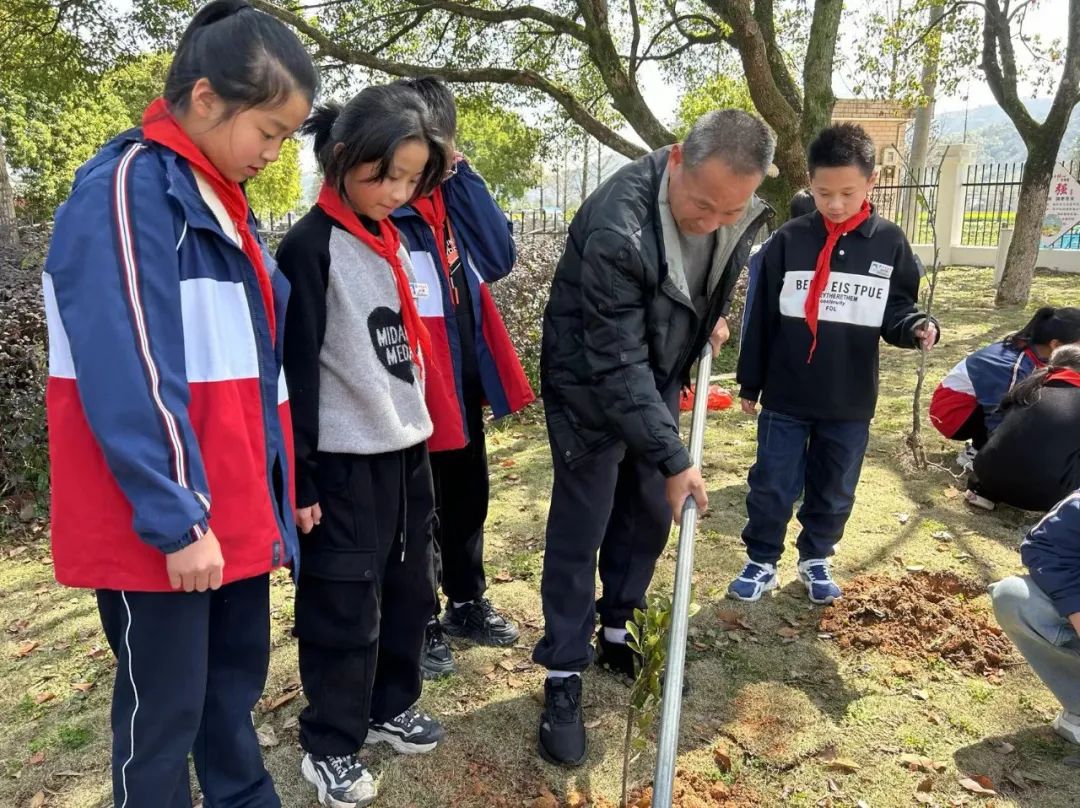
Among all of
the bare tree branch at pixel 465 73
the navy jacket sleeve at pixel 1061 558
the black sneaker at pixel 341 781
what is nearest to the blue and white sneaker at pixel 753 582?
the navy jacket sleeve at pixel 1061 558

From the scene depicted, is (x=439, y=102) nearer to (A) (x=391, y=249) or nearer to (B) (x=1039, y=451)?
(A) (x=391, y=249)

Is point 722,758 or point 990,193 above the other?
point 990,193

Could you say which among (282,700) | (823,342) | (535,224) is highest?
(823,342)

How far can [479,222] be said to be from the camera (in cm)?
260

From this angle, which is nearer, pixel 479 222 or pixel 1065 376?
pixel 479 222

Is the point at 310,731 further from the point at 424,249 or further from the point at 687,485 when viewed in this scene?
the point at 424,249

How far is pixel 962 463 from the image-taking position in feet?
16.2

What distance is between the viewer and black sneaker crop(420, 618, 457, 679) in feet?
9.60

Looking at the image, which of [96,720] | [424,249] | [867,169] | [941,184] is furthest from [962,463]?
[941,184]

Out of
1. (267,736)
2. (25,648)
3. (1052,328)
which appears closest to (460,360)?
(267,736)

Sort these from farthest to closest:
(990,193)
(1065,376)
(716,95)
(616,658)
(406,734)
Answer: (990,193) < (716,95) < (1065,376) < (616,658) < (406,734)

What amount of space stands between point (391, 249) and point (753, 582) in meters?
2.22

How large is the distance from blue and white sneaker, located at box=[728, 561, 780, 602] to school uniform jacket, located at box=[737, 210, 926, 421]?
71 cm

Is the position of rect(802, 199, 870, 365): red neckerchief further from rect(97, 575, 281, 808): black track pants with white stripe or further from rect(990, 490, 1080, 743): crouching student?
rect(97, 575, 281, 808): black track pants with white stripe
